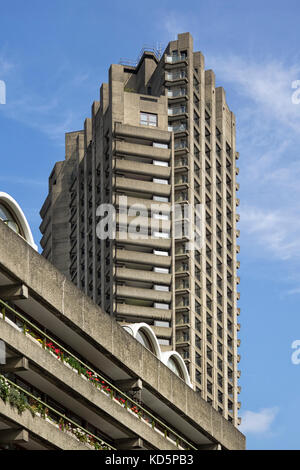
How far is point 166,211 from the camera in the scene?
13862 cm

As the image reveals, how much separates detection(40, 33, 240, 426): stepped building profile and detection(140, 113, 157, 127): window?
0.18 metres

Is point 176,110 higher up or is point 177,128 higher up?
point 176,110

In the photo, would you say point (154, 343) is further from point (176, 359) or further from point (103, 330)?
point (103, 330)

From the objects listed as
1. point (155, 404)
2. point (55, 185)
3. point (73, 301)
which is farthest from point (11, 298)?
point (55, 185)

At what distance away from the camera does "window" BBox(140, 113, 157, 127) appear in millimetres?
142875

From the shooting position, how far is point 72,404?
48.6 metres

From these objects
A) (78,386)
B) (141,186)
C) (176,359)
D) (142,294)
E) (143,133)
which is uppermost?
(143,133)

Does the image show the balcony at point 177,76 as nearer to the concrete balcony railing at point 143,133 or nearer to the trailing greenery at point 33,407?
the concrete balcony railing at point 143,133

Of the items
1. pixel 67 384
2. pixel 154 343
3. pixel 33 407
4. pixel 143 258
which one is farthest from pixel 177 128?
pixel 33 407

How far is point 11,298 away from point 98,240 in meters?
96.5

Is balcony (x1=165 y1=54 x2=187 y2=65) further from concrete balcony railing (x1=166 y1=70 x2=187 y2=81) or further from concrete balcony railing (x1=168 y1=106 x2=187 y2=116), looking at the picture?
concrete balcony railing (x1=168 y1=106 x2=187 y2=116)

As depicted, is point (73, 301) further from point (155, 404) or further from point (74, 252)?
point (74, 252)

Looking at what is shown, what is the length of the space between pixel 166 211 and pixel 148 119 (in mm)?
12778

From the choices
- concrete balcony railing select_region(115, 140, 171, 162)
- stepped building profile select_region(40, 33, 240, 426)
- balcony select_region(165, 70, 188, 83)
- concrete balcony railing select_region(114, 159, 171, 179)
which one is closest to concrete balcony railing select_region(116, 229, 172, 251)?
stepped building profile select_region(40, 33, 240, 426)
